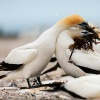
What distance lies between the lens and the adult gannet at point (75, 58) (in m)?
8.73

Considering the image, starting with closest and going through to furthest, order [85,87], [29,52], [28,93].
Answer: [85,87] → [28,93] → [29,52]

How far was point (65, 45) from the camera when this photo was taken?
29.0 ft

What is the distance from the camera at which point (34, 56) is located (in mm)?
8727

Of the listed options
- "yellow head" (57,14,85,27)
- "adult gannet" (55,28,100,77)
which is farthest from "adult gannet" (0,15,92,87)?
"adult gannet" (55,28,100,77)

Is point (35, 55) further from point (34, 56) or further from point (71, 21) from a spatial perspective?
point (71, 21)

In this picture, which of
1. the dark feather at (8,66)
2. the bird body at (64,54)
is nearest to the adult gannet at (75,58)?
the bird body at (64,54)

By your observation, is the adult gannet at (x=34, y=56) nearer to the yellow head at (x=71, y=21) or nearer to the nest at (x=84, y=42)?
the yellow head at (x=71, y=21)

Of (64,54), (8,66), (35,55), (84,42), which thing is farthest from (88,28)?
(8,66)

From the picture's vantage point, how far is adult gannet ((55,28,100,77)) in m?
8.73

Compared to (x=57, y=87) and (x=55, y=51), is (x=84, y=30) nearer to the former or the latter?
(x=55, y=51)

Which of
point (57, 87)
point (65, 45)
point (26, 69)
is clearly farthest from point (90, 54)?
point (57, 87)

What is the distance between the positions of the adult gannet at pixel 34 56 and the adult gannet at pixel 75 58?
0.33 feet

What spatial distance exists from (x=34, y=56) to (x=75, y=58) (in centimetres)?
60

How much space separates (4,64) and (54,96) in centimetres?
154
